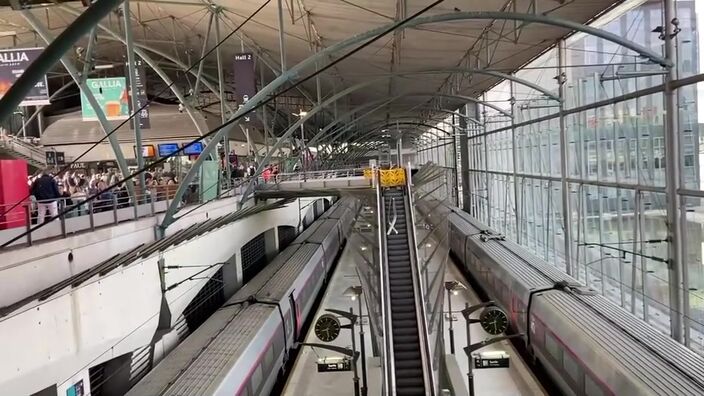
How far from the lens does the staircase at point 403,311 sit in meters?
12.0

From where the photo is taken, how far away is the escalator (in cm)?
1182

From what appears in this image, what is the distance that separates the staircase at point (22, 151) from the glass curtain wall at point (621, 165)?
90.5 feet

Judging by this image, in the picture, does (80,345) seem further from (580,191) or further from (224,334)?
(580,191)

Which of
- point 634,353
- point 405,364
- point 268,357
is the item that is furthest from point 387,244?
point 634,353

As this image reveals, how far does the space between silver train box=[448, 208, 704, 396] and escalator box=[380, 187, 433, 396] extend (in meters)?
3.18

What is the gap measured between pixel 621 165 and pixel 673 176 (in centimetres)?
336

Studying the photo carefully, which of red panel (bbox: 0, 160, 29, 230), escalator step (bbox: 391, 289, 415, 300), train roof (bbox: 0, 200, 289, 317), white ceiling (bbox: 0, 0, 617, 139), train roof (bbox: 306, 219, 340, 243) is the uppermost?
white ceiling (bbox: 0, 0, 617, 139)

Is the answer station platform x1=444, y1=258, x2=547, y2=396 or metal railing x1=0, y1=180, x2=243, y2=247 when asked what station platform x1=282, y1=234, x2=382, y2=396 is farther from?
metal railing x1=0, y1=180, x2=243, y2=247

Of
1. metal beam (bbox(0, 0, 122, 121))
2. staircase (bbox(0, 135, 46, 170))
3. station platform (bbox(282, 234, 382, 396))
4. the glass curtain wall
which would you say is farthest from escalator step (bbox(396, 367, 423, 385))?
staircase (bbox(0, 135, 46, 170))

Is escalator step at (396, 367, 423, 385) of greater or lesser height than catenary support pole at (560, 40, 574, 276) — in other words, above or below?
below

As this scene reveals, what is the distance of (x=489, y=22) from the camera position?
20.8 metres

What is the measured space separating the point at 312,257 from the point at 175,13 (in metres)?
12.8

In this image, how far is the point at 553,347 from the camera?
44.0 ft

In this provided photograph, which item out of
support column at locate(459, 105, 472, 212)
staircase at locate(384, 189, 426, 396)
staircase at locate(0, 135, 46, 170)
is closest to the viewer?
staircase at locate(384, 189, 426, 396)
